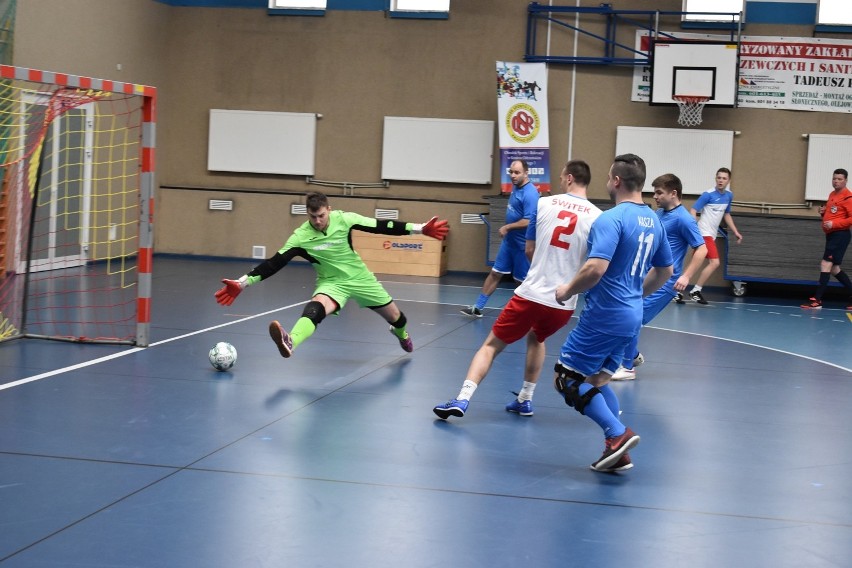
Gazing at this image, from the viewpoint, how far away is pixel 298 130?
20203mm

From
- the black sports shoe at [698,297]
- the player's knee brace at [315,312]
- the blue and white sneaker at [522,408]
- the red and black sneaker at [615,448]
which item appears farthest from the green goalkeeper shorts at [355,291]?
the black sports shoe at [698,297]

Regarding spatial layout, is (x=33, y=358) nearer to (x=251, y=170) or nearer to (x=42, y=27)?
(x=42, y=27)

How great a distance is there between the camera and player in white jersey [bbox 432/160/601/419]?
7.06 meters

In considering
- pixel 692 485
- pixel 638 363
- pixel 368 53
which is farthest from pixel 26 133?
pixel 692 485

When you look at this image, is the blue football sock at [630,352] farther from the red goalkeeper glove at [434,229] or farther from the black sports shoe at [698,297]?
the black sports shoe at [698,297]

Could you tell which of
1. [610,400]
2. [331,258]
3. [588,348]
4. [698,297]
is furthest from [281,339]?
[698,297]

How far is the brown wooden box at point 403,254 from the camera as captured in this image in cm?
1895

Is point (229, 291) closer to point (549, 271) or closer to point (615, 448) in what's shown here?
point (549, 271)

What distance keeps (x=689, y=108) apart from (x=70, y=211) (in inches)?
433

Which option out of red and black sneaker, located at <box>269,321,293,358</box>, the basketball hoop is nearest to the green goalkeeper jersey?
red and black sneaker, located at <box>269,321,293,358</box>

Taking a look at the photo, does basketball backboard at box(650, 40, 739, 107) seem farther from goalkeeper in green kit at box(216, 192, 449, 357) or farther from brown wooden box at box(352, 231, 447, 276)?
goalkeeper in green kit at box(216, 192, 449, 357)

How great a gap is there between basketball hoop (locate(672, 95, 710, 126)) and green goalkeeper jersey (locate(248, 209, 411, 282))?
1019 centimetres

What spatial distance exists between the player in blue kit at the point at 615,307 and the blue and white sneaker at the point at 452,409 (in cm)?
120

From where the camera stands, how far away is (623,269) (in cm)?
598
